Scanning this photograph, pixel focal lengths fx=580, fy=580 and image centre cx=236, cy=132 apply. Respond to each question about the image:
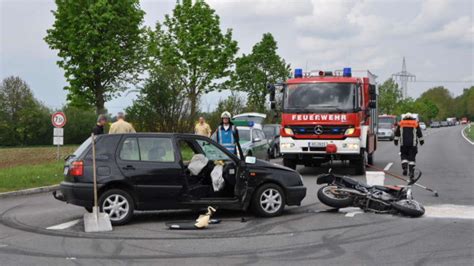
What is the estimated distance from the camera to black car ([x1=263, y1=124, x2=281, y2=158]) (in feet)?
86.6

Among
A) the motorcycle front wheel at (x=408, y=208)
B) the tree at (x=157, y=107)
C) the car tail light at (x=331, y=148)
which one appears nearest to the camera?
the motorcycle front wheel at (x=408, y=208)

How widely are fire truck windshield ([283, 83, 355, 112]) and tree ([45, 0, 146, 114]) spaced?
847 inches

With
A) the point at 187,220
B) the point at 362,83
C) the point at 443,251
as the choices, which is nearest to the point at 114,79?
the point at 362,83

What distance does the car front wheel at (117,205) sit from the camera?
29.3ft

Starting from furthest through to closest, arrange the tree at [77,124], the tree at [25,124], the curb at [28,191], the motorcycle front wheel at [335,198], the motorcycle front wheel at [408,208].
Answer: the tree at [25,124] → the tree at [77,124] → the curb at [28,191] → the motorcycle front wheel at [335,198] → the motorcycle front wheel at [408,208]

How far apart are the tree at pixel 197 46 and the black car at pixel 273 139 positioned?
31.4ft

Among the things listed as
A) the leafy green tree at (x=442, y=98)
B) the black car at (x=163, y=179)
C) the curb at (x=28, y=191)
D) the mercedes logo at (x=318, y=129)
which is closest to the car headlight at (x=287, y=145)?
the mercedes logo at (x=318, y=129)

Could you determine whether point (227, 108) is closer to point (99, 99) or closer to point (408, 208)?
point (99, 99)

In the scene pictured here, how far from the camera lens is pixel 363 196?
9.88 metres

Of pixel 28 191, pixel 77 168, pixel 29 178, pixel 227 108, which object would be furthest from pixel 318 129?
pixel 227 108

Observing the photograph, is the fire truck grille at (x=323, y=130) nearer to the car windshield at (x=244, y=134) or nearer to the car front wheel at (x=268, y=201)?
the car windshield at (x=244, y=134)

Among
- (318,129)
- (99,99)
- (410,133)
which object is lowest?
(410,133)

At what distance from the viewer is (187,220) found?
9375 millimetres

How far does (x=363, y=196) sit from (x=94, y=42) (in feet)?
95.9
